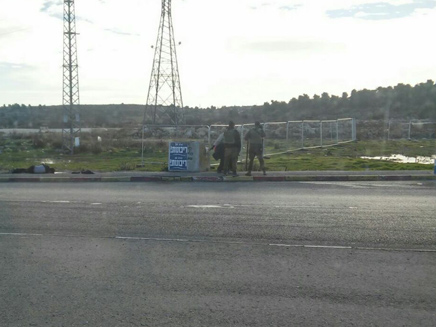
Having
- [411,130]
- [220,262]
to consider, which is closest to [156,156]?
[411,130]

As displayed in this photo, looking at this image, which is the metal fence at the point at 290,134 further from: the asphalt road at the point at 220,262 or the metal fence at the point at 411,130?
the asphalt road at the point at 220,262

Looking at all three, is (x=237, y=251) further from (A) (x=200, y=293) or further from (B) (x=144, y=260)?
(A) (x=200, y=293)

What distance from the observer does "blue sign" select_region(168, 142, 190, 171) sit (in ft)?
69.0

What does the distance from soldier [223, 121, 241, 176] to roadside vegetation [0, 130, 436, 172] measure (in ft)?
8.85

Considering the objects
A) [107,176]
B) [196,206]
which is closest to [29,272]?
[196,206]

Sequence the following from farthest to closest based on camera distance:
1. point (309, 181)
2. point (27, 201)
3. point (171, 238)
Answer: point (309, 181) < point (27, 201) < point (171, 238)

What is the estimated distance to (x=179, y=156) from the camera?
2111 centimetres

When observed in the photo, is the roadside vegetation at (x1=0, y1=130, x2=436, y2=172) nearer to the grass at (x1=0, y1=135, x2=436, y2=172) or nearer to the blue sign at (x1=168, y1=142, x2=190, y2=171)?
the grass at (x1=0, y1=135, x2=436, y2=172)

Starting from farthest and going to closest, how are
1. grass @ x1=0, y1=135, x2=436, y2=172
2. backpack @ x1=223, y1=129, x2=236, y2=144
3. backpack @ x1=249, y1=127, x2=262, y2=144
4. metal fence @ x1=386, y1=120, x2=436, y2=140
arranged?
metal fence @ x1=386, y1=120, x2=436, y2=140, grass @ x1=0, y1=135, x2=436, y2=172, backpack @ x1=223, y1=129, x2=236, y2=144, backpack @ x1=249, y1=127, x2=262, y2=144

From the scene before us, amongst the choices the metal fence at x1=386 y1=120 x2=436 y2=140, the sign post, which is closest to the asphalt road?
the sign post

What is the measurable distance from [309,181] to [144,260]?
37.9 feet

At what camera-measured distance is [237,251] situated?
8.21 metres

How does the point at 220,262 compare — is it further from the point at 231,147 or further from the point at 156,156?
the point at 156,156

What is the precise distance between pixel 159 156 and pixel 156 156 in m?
0.20
